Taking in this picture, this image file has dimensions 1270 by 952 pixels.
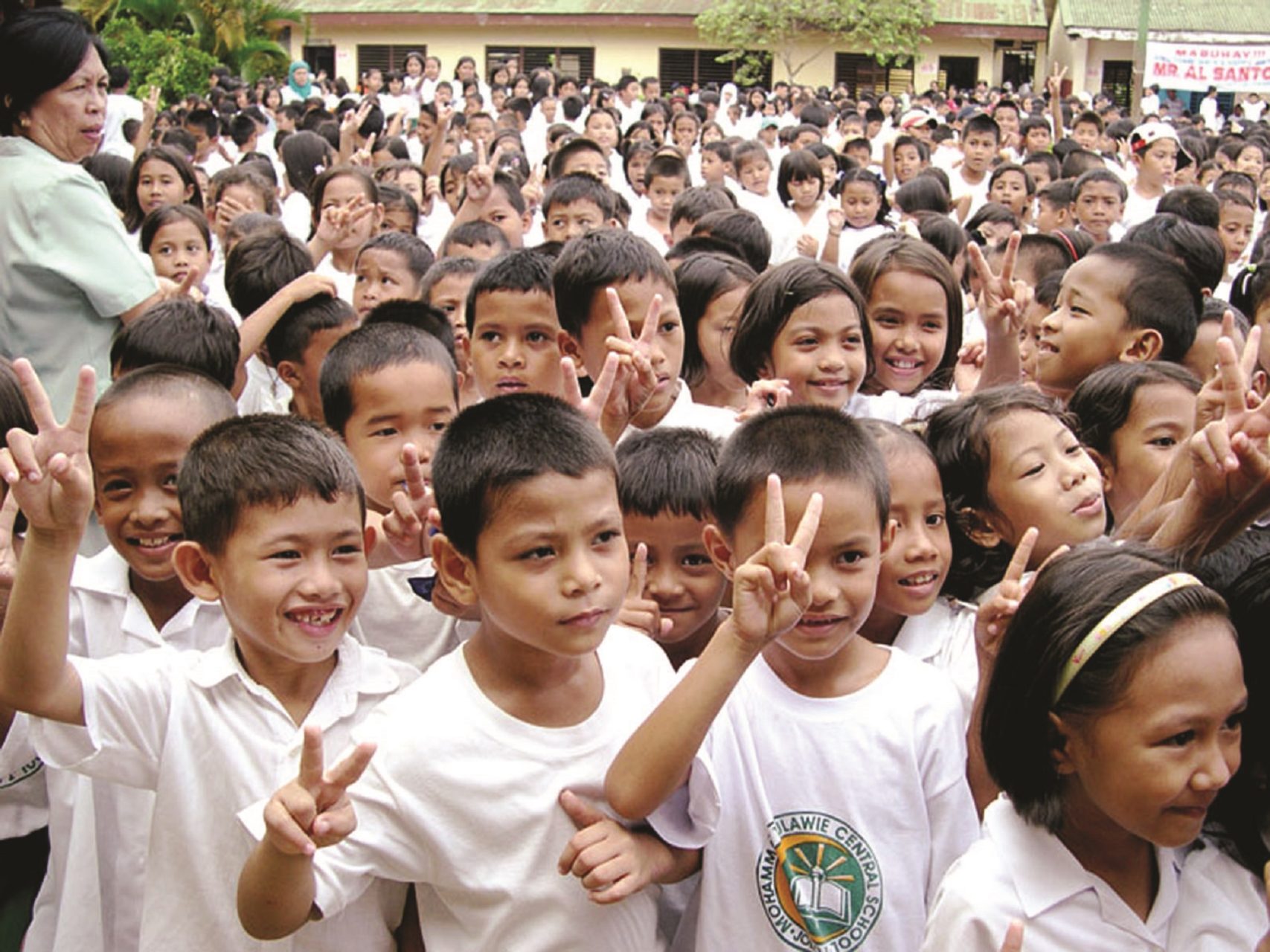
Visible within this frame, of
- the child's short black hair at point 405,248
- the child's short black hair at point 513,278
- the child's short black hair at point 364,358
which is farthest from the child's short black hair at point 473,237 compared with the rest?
the child's short black hair at point 364,358

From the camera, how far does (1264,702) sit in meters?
1.70

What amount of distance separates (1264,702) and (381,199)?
5.12 metres

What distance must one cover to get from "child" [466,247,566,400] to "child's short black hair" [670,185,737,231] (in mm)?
2567

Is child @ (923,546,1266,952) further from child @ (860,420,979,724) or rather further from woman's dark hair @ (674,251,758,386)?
woman's dark hair @ (674,251,758,386)

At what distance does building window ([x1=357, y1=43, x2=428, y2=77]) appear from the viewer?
30109mm

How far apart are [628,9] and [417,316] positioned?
2696cm

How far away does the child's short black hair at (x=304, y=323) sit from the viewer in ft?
11.4

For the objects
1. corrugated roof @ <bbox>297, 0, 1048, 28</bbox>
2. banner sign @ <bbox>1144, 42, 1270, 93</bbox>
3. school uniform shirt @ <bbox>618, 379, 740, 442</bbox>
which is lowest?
school uniform shirt @ <bbox>618, 379, 740, 442</bbox>

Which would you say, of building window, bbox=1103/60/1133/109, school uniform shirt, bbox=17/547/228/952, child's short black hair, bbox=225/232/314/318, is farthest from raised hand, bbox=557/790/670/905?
building window, bbox=1103/60/1133/109

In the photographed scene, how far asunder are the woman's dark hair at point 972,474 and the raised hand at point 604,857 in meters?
0.94

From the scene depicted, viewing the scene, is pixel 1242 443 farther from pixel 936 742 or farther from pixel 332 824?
pixel 332 824

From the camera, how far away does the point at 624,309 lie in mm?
3199

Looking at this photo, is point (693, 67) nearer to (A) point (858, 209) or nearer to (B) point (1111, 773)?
(A) point (858, 209)

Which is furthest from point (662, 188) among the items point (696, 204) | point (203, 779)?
point (203, 779)
